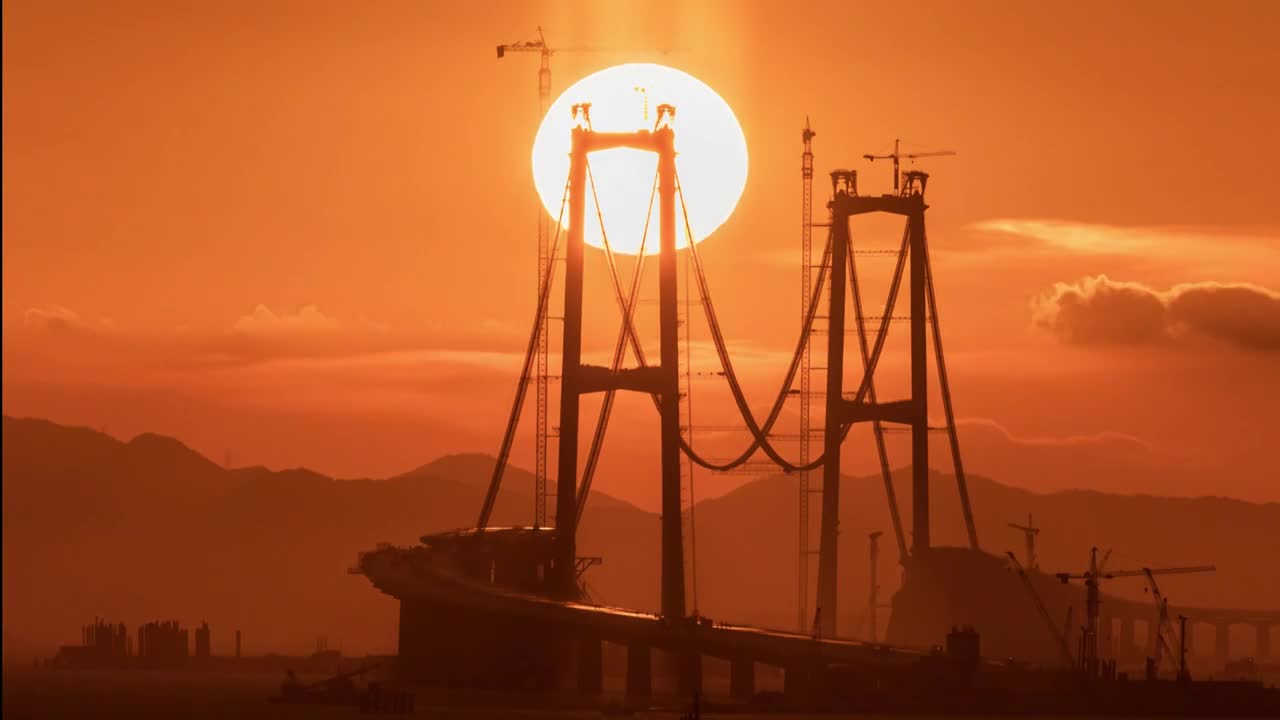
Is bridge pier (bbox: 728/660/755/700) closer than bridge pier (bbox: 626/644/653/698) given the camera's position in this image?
No

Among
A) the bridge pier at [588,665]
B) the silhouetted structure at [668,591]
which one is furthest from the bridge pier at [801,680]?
the bridge pier at [588,665]

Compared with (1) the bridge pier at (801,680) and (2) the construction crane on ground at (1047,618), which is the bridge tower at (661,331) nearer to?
(1) the bridge pier at (801,680)

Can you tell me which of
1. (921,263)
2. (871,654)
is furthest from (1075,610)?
(871,654)

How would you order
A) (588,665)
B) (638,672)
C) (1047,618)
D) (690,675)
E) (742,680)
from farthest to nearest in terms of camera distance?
(1047,618), (588,665), (690,675), (742,680), (638,672)

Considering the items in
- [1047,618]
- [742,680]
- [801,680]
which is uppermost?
[801,680]

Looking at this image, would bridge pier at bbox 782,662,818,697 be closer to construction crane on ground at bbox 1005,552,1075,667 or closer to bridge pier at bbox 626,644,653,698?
bridge pier at bbox 626,644,653,698

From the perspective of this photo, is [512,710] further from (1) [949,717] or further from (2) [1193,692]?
(2) [1193,692]

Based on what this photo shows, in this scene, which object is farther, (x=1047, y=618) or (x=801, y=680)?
(x=1047, y=618)

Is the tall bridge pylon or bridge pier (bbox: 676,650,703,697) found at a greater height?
the tall bridge pylon

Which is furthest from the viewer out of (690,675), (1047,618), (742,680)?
(1047,618)

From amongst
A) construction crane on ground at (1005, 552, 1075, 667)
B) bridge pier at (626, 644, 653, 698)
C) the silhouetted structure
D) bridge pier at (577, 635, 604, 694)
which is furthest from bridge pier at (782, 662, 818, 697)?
construction crane on ground at (1005, 552, 1075, 667)

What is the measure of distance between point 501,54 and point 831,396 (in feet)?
100

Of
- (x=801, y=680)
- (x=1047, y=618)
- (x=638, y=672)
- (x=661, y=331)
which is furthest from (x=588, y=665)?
(x=1047, y=618)

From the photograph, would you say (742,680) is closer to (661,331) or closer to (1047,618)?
(661,331)
